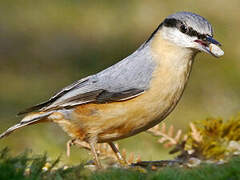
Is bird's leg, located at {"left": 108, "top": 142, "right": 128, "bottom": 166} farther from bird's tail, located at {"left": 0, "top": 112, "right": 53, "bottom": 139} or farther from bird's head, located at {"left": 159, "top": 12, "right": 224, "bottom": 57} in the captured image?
bird's head, located at {"left": 159, "top": 12, "right": 224, "bottom": 57}

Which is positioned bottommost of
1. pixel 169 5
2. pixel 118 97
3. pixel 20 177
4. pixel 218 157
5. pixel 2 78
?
pixel 218 157

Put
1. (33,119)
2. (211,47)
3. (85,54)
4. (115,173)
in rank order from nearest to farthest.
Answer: (115,173)
(211,47)
(33,119)
(85,54)

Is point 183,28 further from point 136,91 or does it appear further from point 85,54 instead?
Result: point 85,54

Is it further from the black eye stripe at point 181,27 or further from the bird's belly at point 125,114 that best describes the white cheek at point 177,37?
the bird's belly at point 125,114

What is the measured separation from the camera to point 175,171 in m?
3.39

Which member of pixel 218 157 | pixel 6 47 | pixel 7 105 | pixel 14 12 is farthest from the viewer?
pixel 14 12

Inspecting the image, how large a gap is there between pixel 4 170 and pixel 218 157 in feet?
7.06

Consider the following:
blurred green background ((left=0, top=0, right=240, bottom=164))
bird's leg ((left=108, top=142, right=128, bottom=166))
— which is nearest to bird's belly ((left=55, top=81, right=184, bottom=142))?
bird's leg ((left=108, top=142, right=128, bottom=166))

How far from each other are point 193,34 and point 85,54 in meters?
5.55

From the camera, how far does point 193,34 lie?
15.4 feet

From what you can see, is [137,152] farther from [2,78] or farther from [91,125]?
[2,78]

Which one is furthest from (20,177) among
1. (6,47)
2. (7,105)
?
(6,47)

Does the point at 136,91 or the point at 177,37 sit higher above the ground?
the point at 177,37

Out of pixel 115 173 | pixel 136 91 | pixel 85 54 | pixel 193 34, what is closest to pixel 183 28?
pixel 193 34
